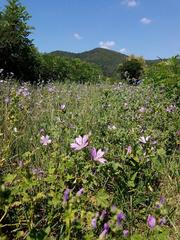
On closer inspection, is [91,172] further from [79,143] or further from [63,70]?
[63,70]

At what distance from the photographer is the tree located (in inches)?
396

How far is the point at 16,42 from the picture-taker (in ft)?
33.2

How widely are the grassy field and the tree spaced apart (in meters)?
5.86

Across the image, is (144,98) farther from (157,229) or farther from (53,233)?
(157,229)

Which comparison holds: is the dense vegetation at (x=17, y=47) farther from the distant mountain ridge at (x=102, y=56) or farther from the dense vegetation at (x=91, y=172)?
the distant mountain ridge at (x=102, y=56)

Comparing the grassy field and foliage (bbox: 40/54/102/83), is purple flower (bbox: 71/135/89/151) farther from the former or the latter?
foliage (bbox: 40/54/102/83)

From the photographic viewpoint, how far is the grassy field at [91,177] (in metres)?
1.95

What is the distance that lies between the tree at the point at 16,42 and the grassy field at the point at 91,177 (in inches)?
231

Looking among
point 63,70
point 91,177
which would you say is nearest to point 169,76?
point 91,177

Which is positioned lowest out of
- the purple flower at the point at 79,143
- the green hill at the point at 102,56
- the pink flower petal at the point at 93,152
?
the green hill at the point at 102,56

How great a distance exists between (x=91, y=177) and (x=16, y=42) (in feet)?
27.0

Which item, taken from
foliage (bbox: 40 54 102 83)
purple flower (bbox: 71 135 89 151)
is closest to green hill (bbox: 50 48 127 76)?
foliage (bbox: 40 54 102 83)

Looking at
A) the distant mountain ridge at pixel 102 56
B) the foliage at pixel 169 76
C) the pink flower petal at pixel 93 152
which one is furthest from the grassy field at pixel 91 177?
the distant mountain ridge at pixel 102 56

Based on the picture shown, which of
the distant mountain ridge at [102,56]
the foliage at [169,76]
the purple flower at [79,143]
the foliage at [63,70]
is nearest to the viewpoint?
the purple flower at [79,143]
